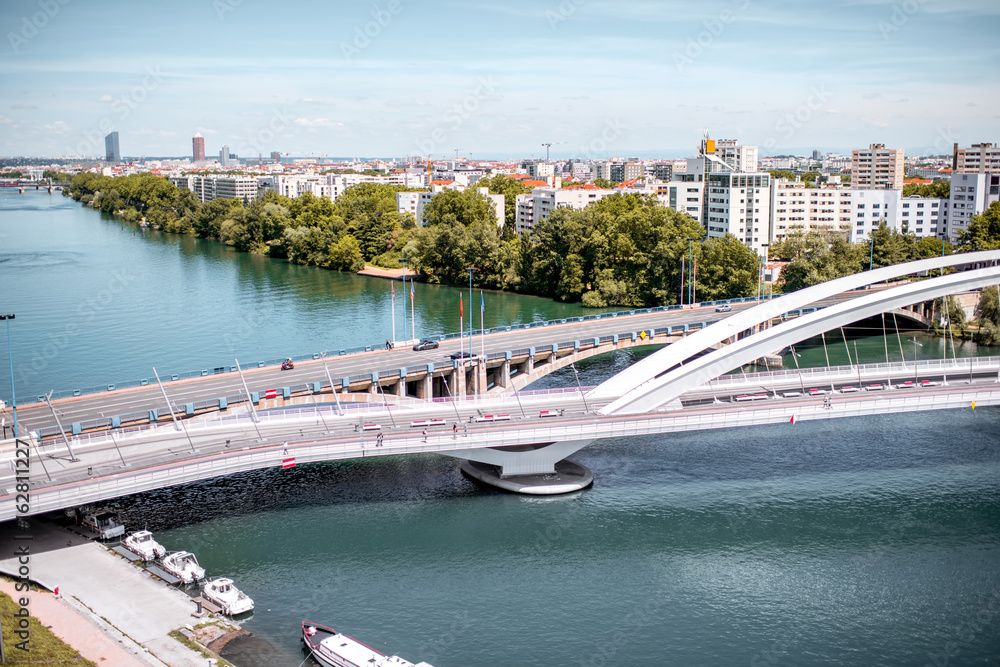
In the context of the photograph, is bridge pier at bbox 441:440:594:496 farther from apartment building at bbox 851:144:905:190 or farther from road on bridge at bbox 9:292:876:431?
apartment building at bbox 851:144:905:190

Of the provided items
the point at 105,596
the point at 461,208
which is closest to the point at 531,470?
the point at 105,596

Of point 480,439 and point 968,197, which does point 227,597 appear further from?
point 968,197

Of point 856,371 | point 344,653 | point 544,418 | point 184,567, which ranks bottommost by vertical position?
point 344,653

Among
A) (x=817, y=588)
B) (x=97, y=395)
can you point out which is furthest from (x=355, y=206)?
(x=817, y=588)

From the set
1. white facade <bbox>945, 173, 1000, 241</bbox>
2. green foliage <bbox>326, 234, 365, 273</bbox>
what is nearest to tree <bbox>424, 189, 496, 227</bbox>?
green foliage <bbox>326, 234, 365, 273</bbox>

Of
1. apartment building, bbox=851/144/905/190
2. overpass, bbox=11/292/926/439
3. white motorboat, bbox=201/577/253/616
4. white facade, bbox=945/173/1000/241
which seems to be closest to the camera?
white motorboat, bbox=201/577/253/616

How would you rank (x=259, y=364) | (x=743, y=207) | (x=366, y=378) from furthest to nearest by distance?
(x=743, y=207), (x=259, y=364), (x=366, y=378)
